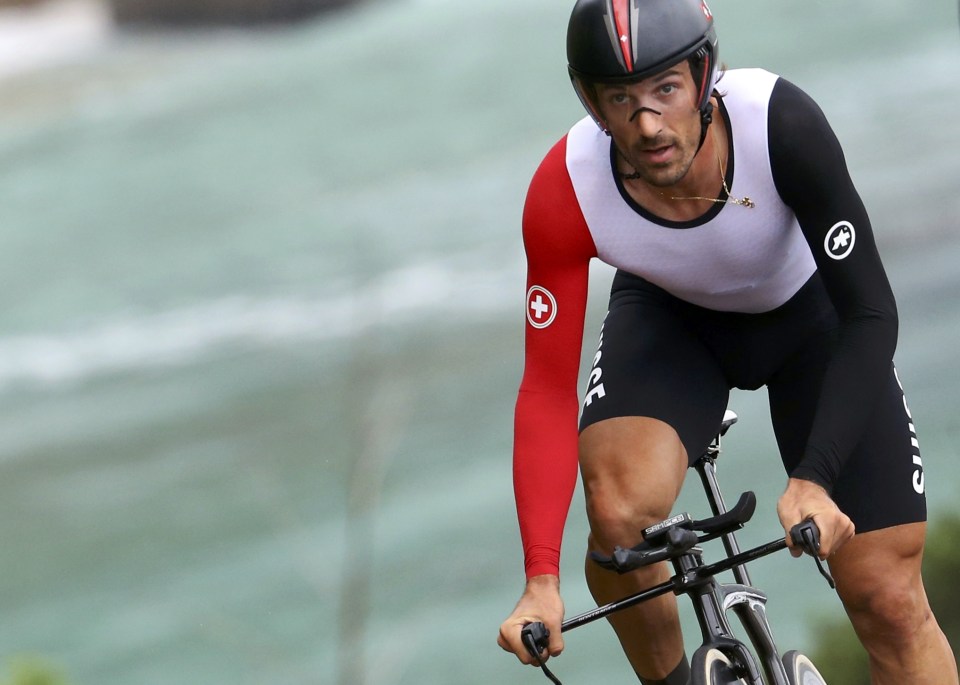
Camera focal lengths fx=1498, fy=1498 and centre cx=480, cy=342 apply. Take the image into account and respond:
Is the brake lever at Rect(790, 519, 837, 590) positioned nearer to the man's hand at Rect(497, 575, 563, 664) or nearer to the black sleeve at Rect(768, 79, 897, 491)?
the black sleeve at Rect(768, 79, 897, 491)

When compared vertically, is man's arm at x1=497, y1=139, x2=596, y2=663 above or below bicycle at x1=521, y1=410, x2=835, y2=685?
above

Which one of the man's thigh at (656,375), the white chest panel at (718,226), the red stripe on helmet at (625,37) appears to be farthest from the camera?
the man's thigh at (656,375)

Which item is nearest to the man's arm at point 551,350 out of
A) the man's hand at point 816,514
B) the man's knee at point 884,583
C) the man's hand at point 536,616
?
the man's hand at point 536,616

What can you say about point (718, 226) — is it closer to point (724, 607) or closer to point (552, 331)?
point (552, 331)

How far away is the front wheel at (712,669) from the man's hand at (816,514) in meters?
0.25

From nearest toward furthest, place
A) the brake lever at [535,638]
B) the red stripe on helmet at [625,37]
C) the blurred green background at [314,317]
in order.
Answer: the brake lever at [535,638] → the red stripe on helmet at [625,37] → the blurred green background at [314,317]

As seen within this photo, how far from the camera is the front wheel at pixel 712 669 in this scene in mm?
2494

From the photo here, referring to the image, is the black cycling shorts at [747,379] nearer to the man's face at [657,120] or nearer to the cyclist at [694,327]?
the cyclist at [694,327]

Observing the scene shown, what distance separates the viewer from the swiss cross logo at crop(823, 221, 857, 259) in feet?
8.93

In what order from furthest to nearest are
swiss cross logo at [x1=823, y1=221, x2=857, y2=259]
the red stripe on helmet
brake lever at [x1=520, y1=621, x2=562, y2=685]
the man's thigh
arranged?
the man's thigh, swiss cross logo at [x1=823, y1=221, x2=857, y2=259], the red stripe on helmet, brake lever at [x1=520, y1=621, x2=562, y2=685]

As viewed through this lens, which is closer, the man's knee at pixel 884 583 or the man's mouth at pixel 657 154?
the man's mouth at pixel 657 154

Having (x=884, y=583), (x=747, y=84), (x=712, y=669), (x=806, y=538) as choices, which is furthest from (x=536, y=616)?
(x=747, y=84)

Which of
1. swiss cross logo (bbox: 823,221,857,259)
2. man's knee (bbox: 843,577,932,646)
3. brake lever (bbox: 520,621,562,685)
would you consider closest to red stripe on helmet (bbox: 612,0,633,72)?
swiss cross logo (bbox: 823,221,857,259)

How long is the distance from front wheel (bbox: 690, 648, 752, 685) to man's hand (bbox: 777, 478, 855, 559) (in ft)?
0.82
